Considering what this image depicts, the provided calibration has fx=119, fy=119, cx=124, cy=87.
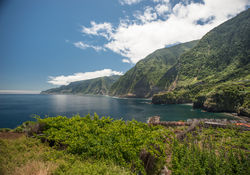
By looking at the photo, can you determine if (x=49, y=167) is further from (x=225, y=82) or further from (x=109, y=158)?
(x=225, y=82)

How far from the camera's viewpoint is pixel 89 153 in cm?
919

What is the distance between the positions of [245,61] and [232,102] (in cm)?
11606

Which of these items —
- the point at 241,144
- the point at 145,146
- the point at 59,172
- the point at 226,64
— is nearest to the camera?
the point at 59,172

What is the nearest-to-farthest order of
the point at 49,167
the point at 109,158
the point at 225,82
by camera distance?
the point at 49,167 < the point at 109,158 < the point at 225,82

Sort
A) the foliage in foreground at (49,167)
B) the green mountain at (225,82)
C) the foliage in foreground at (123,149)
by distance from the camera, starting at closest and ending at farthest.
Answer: the foliage in foreground at (49,167)
the foliage in foreground at (123,149)
the green mountain at (225,82)

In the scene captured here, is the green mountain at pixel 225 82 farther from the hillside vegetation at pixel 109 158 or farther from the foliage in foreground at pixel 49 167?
the foliage in foreground at pixel 49 167

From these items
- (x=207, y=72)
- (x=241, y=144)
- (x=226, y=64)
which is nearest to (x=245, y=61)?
(x=226, y=64)

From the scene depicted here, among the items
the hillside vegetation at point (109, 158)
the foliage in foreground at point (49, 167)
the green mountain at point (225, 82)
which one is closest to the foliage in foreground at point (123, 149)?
the hillside vegetation at point (109, 158)

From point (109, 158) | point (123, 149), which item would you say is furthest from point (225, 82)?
point (109, 158)

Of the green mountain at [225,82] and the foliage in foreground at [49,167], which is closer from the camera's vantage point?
the foliage in foreground at [49,167]

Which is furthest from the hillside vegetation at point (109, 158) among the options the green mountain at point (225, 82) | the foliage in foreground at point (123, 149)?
the green mountain at point (225, 82)

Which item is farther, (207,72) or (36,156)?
(207,72)

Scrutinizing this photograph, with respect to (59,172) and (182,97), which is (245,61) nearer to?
(182,97)

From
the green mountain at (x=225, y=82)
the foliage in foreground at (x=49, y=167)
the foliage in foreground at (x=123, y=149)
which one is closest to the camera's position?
the foliage in foreground at (x=49, y=167)
